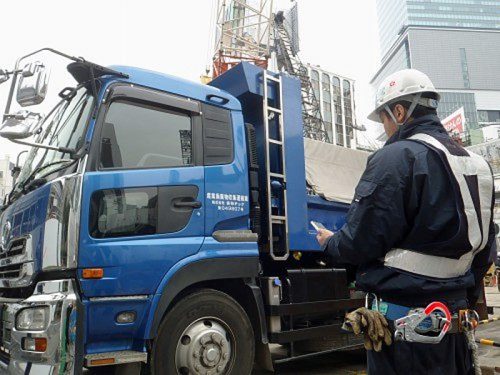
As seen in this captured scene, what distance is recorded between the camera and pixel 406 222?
193cm

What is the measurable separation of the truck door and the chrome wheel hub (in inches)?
21.9

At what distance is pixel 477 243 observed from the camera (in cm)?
195

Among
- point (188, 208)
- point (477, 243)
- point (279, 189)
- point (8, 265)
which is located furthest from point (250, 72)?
point (477, 243)

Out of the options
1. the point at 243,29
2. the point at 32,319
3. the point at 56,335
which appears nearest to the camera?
the point at 56,335

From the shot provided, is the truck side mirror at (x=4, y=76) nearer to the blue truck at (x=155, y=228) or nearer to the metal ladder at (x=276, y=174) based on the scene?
the blue truck at (x=155, y=228)

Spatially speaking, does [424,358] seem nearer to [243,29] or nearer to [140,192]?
[140,192]

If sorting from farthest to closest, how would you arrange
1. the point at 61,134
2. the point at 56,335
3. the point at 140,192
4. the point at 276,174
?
1. the point at 276,174
2. the point at 61,134
3. the point at 140,192
4. the point at 56,335

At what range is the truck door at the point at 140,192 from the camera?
3463 millimetres

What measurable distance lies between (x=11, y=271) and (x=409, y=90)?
331 cm

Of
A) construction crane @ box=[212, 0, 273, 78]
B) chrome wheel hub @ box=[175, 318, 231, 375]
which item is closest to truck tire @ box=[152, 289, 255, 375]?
chrome wheel hub @ box=[175, 318, 231, 375]

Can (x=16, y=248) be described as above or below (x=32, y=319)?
above

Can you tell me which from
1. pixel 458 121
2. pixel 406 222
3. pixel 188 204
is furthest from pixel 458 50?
pixel 406 222

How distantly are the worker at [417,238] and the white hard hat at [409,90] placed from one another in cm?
24

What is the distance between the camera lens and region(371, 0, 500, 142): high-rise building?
116750mm
